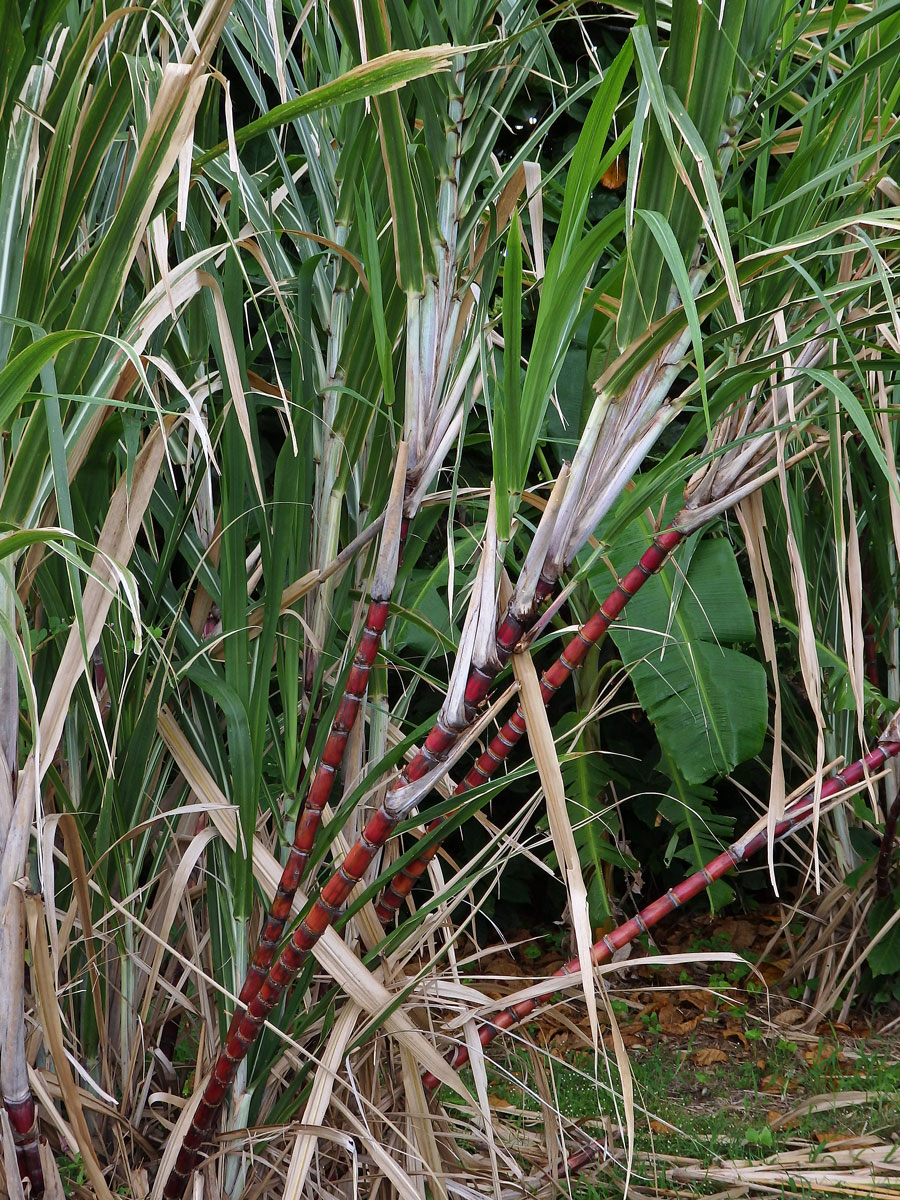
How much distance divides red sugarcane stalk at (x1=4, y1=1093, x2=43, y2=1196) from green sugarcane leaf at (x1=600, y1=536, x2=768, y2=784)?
3.74ft

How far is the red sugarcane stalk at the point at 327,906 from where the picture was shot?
708mm

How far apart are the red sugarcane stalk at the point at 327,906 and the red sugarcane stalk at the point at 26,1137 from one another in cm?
13

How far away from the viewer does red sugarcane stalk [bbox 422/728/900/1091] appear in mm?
921

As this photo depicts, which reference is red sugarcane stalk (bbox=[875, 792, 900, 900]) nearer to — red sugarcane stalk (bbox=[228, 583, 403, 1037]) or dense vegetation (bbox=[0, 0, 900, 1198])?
dense vegetation (bbox=[0, 0, 900, 1198])

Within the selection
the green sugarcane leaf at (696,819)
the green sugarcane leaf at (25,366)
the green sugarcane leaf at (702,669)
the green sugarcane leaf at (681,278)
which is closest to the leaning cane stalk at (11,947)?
the green sugarcane leaf at (25,366)

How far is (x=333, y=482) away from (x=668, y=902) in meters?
0.51

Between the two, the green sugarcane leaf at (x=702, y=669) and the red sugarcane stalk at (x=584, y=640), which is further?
the green sugarcane leaf at (x=702, y=669)

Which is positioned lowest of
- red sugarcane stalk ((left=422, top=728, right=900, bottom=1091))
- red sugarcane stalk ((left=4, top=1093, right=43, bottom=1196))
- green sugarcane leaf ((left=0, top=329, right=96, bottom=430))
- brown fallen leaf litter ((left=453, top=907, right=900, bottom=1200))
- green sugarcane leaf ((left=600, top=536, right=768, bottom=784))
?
brown fallen leaf litter ((left=453, top=907, right=900, bottom=1200))

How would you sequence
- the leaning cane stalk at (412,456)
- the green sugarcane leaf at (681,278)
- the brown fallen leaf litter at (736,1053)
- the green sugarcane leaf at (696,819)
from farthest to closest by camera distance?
the green sugarcane leaf at (696,819), the brown fallen leaf litter at (736,1053), the leaning cane stalk at (412,456), the green sugarcane leaf at (681,278)

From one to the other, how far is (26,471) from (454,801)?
386 millimetres

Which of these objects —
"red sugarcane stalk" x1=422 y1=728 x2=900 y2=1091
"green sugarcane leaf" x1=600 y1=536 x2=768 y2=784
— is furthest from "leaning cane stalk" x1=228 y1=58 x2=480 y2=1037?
"green sugarcane leaf" x1=600 y1=536 x2=768 y2=784

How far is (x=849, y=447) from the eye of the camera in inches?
58.7

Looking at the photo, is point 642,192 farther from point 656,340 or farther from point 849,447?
point 849,447

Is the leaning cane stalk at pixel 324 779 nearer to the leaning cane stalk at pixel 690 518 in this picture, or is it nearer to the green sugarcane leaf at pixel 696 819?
the leaning cane stalk at pixel 690 518
